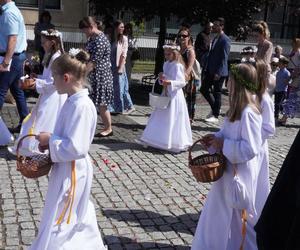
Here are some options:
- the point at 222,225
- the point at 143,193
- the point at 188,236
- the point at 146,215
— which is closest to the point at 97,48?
the point at 143,193

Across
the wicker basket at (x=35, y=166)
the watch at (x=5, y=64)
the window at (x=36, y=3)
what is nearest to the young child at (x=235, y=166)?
the wicker basket at (x=35, y=166)

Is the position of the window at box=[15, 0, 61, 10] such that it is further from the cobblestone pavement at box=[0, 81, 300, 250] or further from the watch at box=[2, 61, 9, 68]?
the watch at box=[2, 61, 9, 68]

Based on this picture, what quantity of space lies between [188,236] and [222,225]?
79 centimetres

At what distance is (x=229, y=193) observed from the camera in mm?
3689

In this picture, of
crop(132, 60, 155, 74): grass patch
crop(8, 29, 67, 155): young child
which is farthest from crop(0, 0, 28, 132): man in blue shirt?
crop(132, 60, 155, 74): grass patch

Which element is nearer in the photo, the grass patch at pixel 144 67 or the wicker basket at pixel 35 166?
the wicker basket at pixel 35 166

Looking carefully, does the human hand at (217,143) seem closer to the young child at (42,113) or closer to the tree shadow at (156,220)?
the tree shadow at (156,220)

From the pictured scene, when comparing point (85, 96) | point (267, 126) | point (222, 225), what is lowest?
point (222, 225)

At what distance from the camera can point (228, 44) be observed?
9555 mm

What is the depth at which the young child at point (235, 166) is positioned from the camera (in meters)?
3.63

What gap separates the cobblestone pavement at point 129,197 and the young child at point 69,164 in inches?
29.6

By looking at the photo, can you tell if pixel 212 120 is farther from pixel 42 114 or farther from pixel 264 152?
pixel 264 152

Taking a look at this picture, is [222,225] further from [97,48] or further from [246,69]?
[97,48]

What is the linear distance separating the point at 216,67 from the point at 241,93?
607 cm
